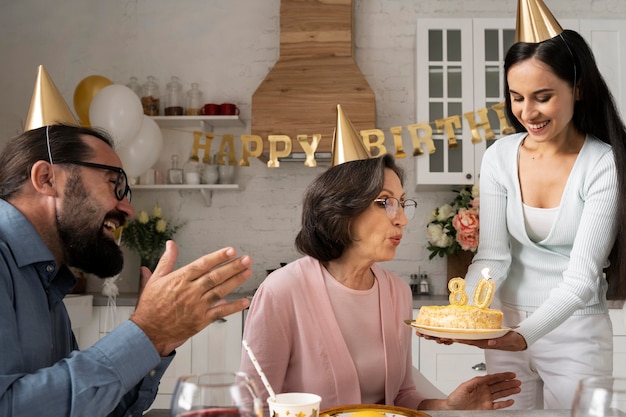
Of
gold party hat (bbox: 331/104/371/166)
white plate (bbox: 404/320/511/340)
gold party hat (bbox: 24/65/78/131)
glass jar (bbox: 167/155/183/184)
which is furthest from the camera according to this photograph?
glass jar (bbox: 167/155/183/184)

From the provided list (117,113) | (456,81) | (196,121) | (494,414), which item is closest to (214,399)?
(494,414)

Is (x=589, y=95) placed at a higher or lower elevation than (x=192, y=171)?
higher

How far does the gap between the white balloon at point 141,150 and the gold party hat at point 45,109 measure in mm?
1820

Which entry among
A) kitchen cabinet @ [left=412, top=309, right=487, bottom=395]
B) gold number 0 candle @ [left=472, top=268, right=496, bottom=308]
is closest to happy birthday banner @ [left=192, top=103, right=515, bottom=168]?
kitchen cabinet @ [left=412, top=309, right=487, bottom=395]

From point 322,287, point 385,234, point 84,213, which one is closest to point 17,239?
point 84,213

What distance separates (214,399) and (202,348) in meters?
3.20

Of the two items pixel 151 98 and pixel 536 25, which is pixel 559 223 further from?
pixel 151 98

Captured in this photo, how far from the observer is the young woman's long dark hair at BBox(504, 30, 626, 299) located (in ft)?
6.37

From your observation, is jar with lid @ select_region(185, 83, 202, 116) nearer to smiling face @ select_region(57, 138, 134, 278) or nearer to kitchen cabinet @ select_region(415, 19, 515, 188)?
kitchen cabinet @ select_region(415, 19, 515, 188)

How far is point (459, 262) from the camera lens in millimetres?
4156

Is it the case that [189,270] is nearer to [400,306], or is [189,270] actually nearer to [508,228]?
[400,306]

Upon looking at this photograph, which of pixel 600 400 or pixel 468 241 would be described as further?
pixel 468 241

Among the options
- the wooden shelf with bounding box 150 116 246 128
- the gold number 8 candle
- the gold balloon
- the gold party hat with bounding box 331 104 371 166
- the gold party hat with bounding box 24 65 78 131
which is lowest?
the gold number 8 candle

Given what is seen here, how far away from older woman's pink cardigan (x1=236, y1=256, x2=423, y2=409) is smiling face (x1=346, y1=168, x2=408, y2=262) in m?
0.14
